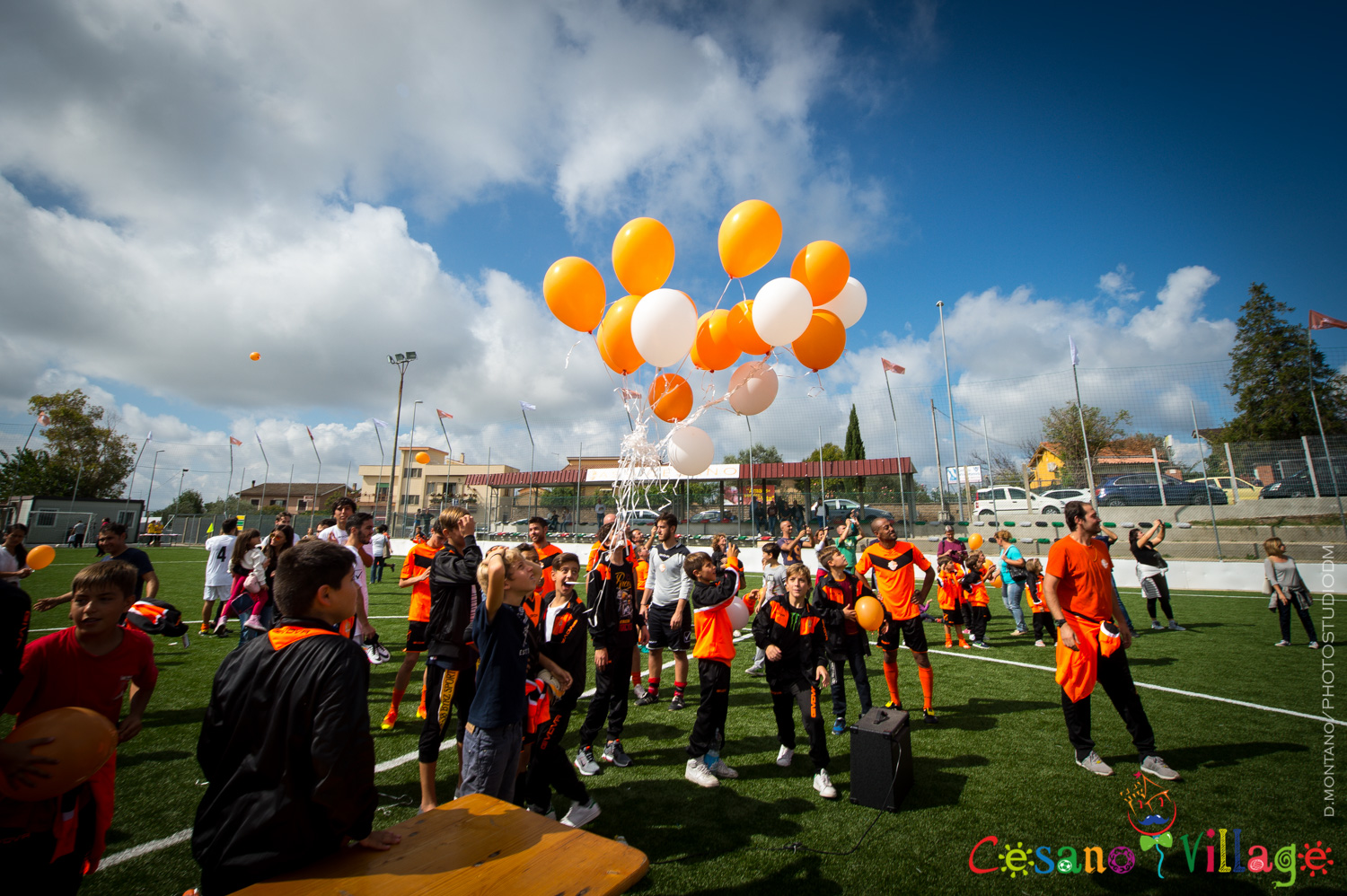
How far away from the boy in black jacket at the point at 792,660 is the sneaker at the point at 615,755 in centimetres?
118

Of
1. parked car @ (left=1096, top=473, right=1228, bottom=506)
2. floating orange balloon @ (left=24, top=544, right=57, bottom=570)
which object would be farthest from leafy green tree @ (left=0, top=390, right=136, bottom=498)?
parked car @ (left=1096, top=473, right=1228, bottom=506)

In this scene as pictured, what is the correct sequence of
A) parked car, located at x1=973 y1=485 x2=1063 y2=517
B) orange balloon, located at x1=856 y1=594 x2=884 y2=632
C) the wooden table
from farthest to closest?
parked car, located at x1=973 y1=485 x2=1063 y2=517
orange balloon, located at x1=856 y1=594 x2=884 y2=632
the wooden table

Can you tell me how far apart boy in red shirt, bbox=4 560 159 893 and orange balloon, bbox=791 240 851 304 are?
5.28 meters

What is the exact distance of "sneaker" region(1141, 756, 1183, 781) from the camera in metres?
3.74

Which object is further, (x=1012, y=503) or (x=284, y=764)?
(x=1012, y=503)

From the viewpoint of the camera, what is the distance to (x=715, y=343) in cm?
564

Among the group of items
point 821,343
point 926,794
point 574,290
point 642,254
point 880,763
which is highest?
point 642,254

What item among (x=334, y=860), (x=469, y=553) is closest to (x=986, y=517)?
(x=469, y=553)

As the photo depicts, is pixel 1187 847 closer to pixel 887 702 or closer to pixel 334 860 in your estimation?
pixel 887 702

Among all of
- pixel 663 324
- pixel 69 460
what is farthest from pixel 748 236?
pixel 69 460

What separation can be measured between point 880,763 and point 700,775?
4.08 ft

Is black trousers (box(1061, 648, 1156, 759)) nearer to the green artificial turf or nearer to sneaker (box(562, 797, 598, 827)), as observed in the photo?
the green artificial turf

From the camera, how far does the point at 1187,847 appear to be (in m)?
2.97

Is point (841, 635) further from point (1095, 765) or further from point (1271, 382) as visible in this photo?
point (1271, 382)
